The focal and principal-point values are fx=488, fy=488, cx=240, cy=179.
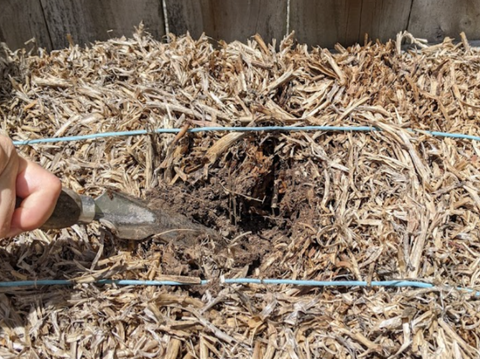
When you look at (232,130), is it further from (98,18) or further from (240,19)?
(98,18)

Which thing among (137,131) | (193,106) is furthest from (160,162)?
(193,106)

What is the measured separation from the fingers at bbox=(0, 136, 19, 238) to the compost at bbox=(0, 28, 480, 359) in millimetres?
424

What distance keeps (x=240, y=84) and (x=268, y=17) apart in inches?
19.5

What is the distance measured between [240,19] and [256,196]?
86cm

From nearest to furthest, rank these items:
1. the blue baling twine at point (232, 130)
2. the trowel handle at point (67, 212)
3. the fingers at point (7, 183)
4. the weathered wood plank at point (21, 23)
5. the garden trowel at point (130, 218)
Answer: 1. the fingers at point (7, 183)
2. the trowel handle at point (67, 212)
3. the garden trowel at point (130, 218)
4. the blue baling twine at point (232, 130)
5. the weathered wood plank at point (21, 23)

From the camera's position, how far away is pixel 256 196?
177cm

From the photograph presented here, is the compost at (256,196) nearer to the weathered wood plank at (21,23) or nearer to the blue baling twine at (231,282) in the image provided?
the blue baling twine at (231,282)

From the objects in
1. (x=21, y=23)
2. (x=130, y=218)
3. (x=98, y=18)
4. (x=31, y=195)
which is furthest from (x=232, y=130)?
(x=21, y=23)

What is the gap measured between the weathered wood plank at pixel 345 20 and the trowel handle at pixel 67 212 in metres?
1.26

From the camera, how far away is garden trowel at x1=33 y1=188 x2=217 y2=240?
1.50m

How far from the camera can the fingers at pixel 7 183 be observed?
3.51 ft

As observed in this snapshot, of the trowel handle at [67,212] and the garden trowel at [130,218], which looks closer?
the trowel handle at [67,212]

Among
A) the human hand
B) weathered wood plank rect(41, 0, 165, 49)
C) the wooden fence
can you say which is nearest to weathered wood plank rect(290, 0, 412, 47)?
the wooden fence

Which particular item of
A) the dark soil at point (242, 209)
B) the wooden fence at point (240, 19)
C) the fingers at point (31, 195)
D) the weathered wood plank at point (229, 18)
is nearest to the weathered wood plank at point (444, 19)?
the wooden fence at point (240, 19)
